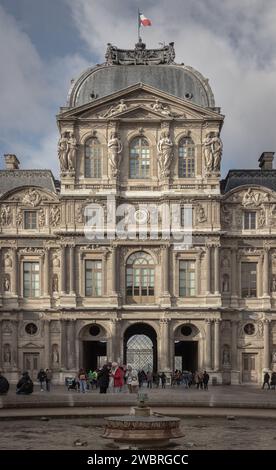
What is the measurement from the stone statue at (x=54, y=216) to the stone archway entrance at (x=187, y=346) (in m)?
11.5

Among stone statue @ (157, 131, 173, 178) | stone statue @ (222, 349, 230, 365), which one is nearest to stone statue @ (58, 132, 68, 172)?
stone statue @ (157, 131, 173, 178)

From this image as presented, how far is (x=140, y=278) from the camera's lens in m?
64.6

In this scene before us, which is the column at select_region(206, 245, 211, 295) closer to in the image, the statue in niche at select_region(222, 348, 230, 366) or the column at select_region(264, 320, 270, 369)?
the statue in niche at select_region(222, 348, 230, 366)

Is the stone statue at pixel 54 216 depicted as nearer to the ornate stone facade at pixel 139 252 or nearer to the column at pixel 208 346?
the ornate stone facade at pixel 139 252

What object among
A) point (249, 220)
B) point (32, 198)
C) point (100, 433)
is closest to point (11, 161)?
point (32, 198)

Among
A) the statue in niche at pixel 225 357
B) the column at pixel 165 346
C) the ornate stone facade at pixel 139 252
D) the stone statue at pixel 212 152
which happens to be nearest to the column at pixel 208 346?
the ornate stone facade at pixel 139 252

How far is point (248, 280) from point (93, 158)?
13987mm

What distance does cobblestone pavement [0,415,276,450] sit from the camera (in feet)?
90.3

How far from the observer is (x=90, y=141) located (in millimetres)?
65750

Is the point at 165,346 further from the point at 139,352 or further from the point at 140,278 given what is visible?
the point at 139,352

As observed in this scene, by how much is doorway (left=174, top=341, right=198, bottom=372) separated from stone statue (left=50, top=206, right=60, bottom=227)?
40.8 ft

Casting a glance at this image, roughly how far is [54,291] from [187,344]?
10902mm

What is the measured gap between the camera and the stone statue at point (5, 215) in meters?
66.0

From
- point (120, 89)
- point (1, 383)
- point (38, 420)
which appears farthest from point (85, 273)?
point (38, 420)
